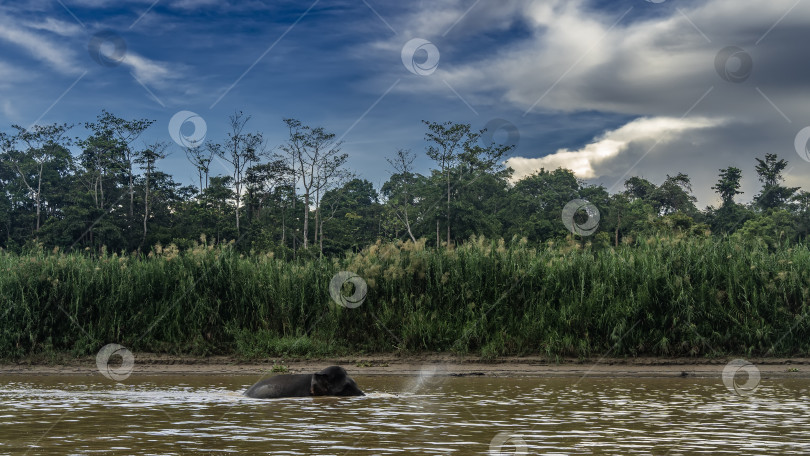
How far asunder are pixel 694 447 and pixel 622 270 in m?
8.60

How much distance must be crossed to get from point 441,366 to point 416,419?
19.2 ft

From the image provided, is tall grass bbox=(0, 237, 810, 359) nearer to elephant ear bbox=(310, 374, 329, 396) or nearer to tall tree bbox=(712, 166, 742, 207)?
elephant ear bbox=(310, 374, 329, 396)

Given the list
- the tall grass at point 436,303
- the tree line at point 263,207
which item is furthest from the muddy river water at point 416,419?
the tree line at point 263,207

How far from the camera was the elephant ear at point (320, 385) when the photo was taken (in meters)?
10.1

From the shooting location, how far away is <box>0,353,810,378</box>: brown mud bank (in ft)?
42.8

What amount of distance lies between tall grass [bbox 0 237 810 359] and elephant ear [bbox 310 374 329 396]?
435cm

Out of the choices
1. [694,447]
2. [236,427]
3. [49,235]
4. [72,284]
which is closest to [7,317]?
[72,284]

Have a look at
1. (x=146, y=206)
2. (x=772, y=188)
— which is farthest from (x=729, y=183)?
(x=146, y=206)

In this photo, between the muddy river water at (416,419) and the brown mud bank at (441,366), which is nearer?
the muddy river water at (416,419)

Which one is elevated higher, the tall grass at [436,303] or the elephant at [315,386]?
the tall grass at [436,303]

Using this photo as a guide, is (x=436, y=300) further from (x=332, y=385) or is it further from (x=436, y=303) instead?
(x=332, y=385)

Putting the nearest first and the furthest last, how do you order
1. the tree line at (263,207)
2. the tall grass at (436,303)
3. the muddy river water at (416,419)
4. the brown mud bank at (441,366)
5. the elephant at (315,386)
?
the muddy river water at (416,419) < the elephant at (315,386) < the brown mud bank at (441,366) < the tall grass at (436,303) < the tree line at (263,207)

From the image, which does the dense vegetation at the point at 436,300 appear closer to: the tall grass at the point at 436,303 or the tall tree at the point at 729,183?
the tall grass at the point at 436,303

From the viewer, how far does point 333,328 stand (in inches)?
589
